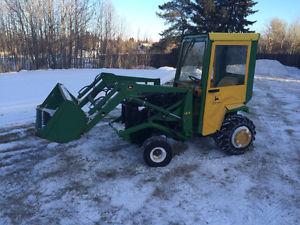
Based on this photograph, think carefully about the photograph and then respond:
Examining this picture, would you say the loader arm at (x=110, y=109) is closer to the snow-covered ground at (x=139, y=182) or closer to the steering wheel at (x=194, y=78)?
the steering wheel at (x=194, y=78)

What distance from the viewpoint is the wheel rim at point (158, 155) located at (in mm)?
5512

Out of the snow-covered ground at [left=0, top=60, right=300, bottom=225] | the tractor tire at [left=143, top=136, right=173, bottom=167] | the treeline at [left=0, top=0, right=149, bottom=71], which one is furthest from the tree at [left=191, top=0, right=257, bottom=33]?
the tractor tire at [left=143, top=136, right=173, bottom=167]

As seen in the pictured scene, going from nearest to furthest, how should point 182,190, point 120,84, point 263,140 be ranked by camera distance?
point 182,190
point 120,84
point 263,140

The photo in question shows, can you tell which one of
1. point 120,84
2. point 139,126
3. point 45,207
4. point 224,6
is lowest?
point 45,207

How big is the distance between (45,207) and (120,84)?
2013 millimetres

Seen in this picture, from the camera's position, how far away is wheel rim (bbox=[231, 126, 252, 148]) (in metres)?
6.06

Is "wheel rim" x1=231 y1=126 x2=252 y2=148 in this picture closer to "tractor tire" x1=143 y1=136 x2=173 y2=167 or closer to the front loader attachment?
"tractor tire" x1=143 y1=136 x2=173 y2=167

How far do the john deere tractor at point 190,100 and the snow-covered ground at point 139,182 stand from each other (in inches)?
15.3

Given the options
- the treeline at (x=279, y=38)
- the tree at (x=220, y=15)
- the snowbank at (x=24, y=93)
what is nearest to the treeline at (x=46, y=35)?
the snowbank at (x=24, y=93)

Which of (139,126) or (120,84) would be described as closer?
(120,84)

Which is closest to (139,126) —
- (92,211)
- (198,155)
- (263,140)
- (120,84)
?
(120,84)

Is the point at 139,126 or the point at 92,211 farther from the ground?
the point at 139,126

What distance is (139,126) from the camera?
5.64m

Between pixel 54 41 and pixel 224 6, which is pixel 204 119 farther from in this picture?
pixel 224 6
